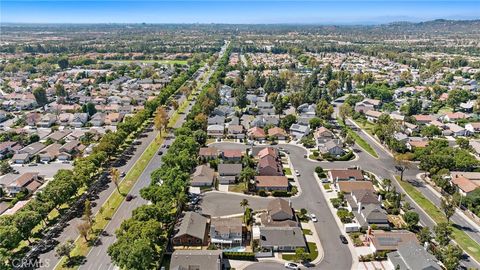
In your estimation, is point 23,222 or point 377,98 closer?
point 23,222

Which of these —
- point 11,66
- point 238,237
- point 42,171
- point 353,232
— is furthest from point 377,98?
point 11,66

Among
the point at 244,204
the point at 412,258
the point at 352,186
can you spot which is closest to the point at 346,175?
the point at 352,186

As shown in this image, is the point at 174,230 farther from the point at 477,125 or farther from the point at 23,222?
the point at 477,125

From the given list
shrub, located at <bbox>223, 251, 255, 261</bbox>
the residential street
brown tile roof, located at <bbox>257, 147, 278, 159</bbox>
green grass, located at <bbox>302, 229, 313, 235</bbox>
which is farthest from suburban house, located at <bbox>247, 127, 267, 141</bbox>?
shrub, located at <bbox>223, 251, 255, 261</bbox>

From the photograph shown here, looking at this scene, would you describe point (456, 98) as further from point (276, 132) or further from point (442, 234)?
point (442, 234)

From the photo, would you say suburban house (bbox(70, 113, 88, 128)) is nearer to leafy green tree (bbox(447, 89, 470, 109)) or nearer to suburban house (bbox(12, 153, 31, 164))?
suburban house (bbox(12, 153, 31, 164))

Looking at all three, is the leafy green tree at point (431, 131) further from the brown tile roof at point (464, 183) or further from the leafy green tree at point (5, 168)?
the leafy green tree at point (5, 168)
